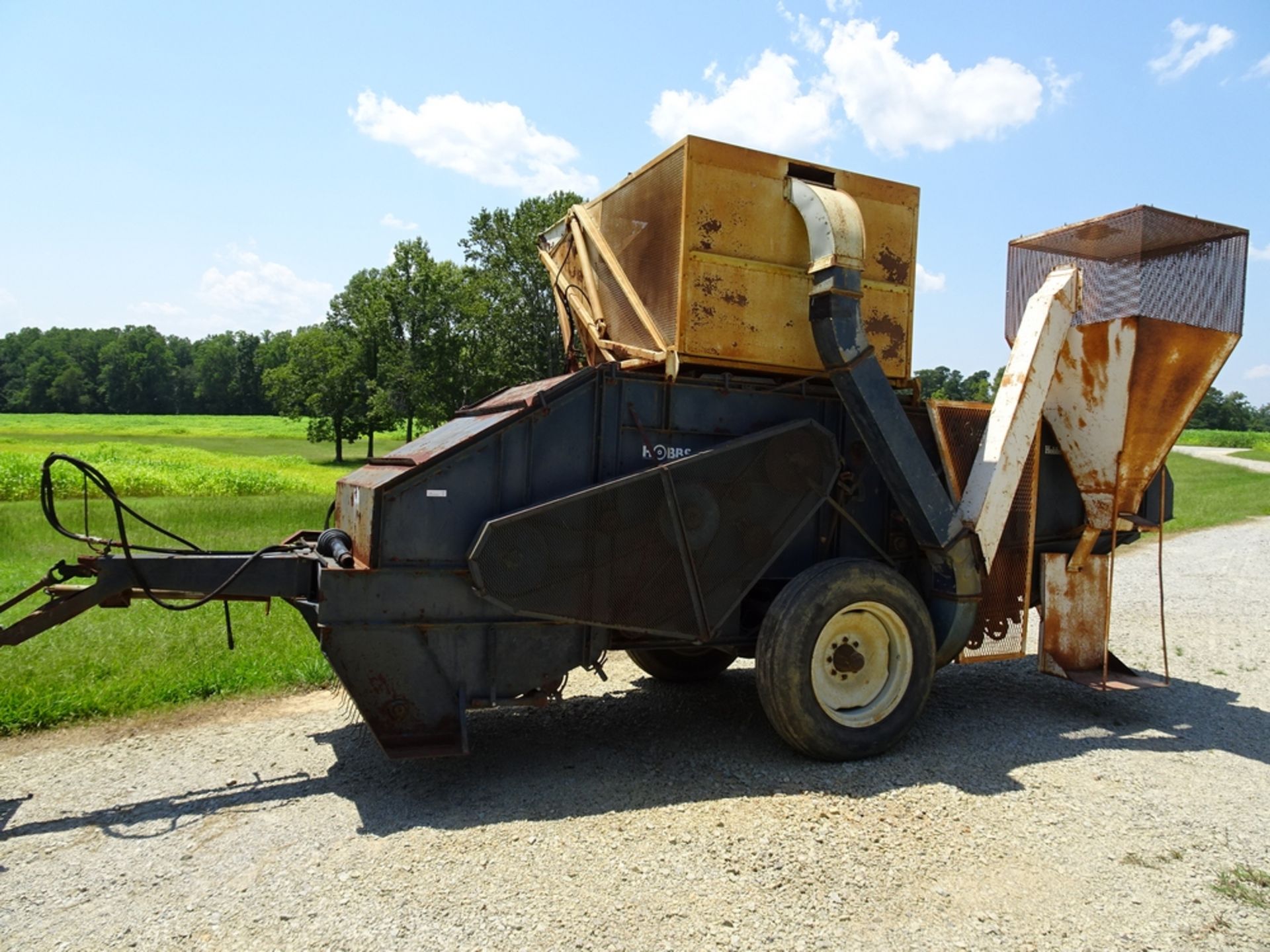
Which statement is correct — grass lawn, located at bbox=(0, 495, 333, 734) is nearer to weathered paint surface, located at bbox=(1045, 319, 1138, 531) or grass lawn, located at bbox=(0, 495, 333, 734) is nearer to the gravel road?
the gravel road

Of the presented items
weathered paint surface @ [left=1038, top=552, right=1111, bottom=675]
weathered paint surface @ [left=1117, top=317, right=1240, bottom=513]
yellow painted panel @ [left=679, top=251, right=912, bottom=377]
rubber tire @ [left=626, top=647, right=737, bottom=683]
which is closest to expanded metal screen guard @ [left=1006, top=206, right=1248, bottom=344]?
weathered paint surface @ [left=1117, top=317, right=1240, bottom=513]

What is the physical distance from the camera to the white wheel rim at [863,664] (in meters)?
5.86

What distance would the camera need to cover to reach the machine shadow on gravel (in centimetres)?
500

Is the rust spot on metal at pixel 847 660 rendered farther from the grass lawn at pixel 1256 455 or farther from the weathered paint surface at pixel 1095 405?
the grass lawn at pixel 1256 455

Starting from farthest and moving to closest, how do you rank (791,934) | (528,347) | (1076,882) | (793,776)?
(528,347)
(793,776)
(1076,882)
(791,934)

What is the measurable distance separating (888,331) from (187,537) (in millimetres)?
12646

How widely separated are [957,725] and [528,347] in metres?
38.2

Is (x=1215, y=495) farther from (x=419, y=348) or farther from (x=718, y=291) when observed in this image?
(x=419, y=348)

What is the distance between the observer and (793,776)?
5492 mm

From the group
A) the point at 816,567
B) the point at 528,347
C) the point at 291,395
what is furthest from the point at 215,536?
the point at 291,395

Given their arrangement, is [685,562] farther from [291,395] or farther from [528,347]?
[291,395]

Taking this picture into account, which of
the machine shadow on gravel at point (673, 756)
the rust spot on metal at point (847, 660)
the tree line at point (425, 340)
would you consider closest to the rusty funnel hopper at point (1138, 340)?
the machine shadow on gravel at point (673, 756)

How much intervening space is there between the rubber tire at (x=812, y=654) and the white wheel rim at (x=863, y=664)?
0.06 metres

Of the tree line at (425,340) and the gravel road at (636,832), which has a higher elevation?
the tree line at (425,340)
